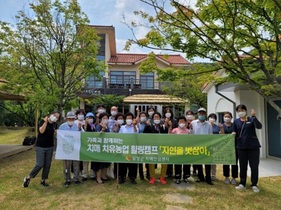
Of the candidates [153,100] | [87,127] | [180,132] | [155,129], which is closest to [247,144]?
[180,132]

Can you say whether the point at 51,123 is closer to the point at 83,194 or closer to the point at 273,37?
the point at 83,194

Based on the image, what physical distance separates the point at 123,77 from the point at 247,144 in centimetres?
1689

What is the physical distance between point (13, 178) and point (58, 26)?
5.80 metres

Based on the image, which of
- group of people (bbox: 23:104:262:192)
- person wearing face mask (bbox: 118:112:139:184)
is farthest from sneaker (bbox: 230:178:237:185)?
person wearing face mask (bbox: 118:112:139:184)

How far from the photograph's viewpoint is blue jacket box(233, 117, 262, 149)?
16.5 feet

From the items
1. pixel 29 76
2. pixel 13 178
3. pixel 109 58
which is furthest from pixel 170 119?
pixel 109 58

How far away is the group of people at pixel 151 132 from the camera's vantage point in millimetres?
5152

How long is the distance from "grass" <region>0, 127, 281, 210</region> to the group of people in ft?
0.79

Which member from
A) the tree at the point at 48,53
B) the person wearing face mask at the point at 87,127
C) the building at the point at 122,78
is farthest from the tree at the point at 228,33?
the building at the point at 122,78

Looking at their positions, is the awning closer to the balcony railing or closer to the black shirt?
the balcony railing

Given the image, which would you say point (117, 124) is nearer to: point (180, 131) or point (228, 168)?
point (180, 131)

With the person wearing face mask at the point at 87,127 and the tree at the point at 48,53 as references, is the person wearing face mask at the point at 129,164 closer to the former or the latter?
the person wearing face mask at the point at 87,127

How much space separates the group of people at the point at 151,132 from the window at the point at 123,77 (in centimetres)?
1459

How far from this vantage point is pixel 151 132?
5633mm
